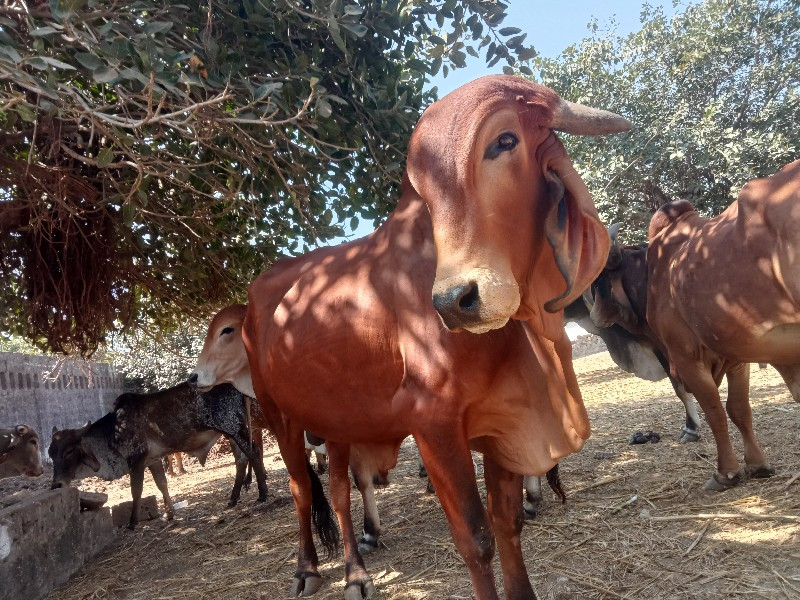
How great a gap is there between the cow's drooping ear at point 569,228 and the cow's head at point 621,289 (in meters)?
3.60

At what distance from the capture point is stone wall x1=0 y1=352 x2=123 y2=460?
944 cm

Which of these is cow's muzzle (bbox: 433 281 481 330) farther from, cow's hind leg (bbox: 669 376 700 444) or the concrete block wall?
cow's hind leg (bbox: 669 376 700 444)

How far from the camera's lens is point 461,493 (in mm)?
2020

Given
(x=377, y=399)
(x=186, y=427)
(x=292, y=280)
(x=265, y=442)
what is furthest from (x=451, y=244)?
(x=265, y=442)

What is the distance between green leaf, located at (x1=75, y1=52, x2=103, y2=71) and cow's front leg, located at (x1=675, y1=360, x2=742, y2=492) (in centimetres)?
363

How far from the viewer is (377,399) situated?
2.30m

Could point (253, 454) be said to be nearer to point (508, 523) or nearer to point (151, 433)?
point (151, 433)

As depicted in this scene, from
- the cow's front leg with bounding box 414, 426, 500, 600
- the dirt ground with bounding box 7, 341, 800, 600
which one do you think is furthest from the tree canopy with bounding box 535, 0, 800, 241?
the cow's front leg with bounding box 414, 426, 500, 600

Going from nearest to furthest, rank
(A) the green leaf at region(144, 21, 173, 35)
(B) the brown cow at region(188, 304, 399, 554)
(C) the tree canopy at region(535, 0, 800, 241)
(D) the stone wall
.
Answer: (A) the green leaf at region(144, 21, 173, 35) < (B) the brown cow at region(188, 304, 399, 554) < (D) the stone wall < (C) the tree canopy at region(535, 0, 800, 241)

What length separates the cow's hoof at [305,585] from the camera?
3.38m

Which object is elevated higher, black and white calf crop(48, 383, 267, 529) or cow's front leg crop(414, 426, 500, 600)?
black and white calf crop(48, 383, 267, 529)

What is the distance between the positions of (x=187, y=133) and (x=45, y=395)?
29.5ft

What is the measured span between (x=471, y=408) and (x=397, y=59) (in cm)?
250

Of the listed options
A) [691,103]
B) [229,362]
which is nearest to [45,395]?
[229,362]
